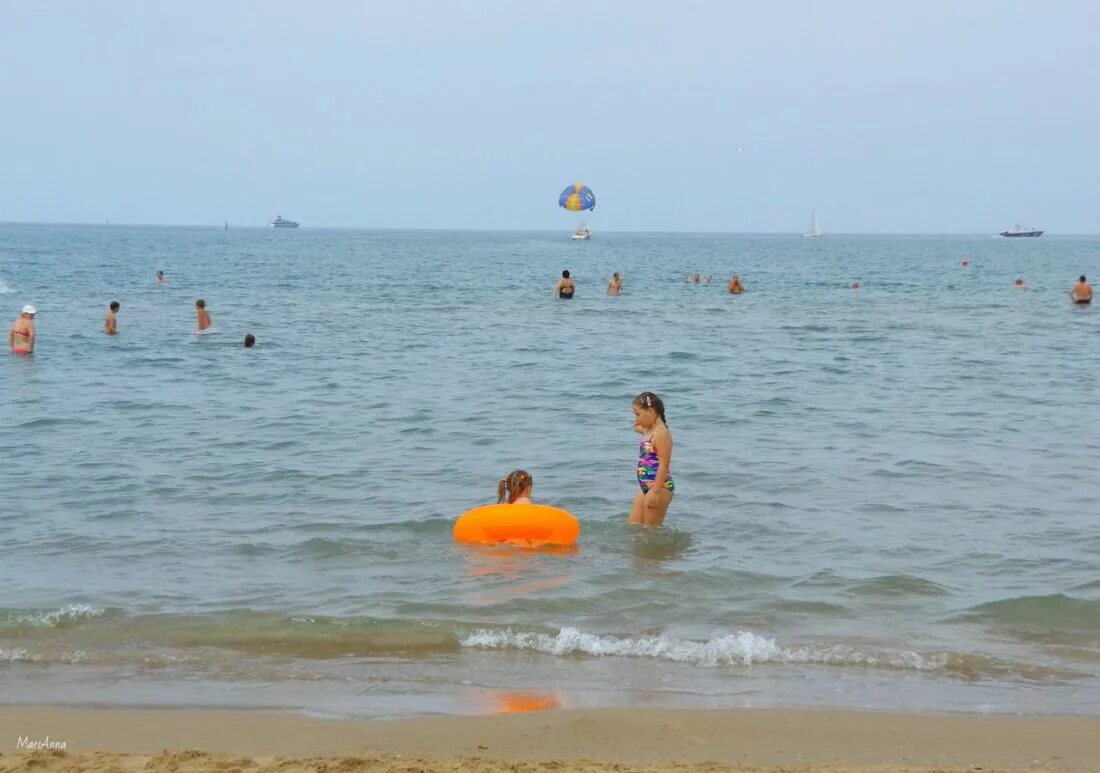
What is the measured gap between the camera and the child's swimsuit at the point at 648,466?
9.70 meters

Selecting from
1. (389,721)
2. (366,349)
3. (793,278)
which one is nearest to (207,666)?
(389,721)

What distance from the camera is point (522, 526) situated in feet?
30.3

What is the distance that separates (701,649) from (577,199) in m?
51.5

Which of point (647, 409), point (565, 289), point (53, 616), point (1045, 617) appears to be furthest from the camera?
point (565, 289)

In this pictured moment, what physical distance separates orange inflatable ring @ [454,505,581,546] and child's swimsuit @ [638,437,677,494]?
30.9 inches

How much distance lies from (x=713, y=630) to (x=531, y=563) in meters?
1.91

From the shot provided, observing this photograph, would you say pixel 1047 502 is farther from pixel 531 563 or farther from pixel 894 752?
pixel 894 752

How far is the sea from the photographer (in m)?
6.70

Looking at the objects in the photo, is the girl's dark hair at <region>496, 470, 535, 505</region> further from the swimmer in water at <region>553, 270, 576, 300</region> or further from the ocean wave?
the swimmer in water at <region>553, 270, 576, 300</region>

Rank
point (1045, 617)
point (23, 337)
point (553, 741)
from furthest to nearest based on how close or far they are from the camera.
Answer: point (23, 337) → point (1045, 617) → point (553, 741)

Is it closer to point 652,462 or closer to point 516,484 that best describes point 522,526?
point 516,484

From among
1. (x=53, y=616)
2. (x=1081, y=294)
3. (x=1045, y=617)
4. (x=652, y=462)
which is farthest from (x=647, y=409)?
(x=1081, y=294)

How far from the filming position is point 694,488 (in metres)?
11.6

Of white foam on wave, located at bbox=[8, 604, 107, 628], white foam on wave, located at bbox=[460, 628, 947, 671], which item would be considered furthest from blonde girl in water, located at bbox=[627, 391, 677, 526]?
white foam on wave, located at bbox=[8, 604, 107, 628]
